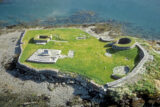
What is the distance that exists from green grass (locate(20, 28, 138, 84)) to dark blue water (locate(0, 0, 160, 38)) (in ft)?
65.2

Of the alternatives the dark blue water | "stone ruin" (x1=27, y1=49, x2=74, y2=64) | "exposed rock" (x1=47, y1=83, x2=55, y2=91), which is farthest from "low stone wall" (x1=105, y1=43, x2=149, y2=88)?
the dark blue water

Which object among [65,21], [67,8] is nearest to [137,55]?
[65,21]

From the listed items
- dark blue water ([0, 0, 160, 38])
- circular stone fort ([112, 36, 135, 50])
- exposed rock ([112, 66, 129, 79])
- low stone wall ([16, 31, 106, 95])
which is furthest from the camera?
dark blue water ([0, 0, 160, 38])

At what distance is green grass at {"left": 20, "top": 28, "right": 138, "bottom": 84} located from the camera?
23797 millimetres

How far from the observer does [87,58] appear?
88.9ft

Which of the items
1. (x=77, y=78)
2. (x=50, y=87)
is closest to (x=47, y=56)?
(x=50, y=87)

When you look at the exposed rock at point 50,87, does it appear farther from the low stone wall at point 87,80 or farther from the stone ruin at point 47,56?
the stone ruin at point 47,56

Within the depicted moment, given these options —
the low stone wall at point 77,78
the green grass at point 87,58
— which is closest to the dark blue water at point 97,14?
the green grass at point 87,58

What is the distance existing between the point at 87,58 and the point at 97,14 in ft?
130

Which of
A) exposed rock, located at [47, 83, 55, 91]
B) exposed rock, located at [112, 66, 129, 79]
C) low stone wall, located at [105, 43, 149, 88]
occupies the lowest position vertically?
exposed rock, located at [47, 83, 55, 91]

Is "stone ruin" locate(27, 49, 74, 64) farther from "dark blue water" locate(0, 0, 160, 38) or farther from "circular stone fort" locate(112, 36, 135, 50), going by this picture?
"dark blue water" locate(0, 0, 160, 38)

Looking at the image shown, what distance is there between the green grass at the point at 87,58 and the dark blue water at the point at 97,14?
65.2 ft

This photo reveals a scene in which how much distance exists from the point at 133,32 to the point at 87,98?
106 ft

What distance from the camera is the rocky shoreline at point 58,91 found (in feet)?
65.8
